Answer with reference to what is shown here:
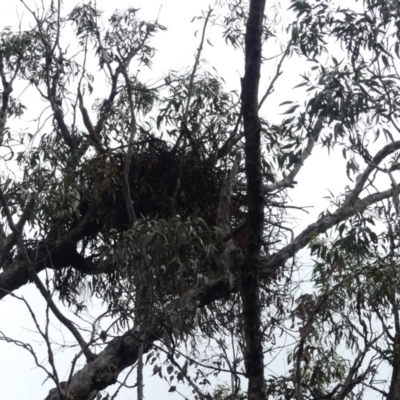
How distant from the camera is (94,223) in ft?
21.1

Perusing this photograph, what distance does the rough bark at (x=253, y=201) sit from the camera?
4293 mm

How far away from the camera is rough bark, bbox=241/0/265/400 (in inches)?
169

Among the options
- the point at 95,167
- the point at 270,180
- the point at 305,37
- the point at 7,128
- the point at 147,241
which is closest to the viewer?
the point at 147,241

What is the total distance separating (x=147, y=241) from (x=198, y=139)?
144cm

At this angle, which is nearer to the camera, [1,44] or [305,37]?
[305,37]

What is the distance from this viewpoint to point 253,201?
14.5ft

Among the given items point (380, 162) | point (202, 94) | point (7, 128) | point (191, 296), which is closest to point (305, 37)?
point (380, 162)

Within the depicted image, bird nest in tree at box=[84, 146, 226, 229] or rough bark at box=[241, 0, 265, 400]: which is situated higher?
bird nest in tree at box=[84, 146, 226, 229]

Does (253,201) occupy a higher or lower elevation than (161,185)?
lower

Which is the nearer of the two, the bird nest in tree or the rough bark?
the rough bark

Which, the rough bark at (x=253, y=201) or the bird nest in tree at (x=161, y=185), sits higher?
the bird nest in tree at (x=161, y=185)

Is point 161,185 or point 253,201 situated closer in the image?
point 253,201

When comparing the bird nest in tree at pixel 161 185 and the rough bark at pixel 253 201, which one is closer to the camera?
the rough bark at pixel 253 201

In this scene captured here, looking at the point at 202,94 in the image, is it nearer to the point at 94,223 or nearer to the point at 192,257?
the point at 94,223
